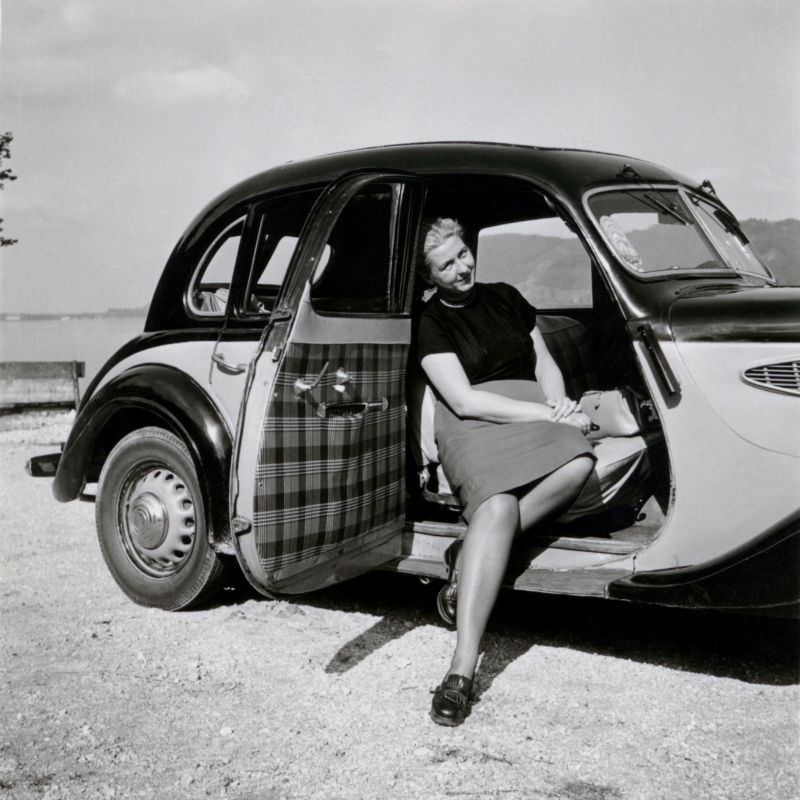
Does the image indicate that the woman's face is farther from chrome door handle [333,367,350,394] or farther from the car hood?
the car hood

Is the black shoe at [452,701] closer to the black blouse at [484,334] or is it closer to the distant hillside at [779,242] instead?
the black blouse at [484,334]

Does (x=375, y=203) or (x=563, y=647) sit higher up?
(x=375, y=203)

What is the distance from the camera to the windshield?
13.1 ft

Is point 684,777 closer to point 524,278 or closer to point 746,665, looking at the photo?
point 746,665

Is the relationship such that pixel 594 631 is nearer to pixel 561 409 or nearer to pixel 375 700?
pixel 561 409

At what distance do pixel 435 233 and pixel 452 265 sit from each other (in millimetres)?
153

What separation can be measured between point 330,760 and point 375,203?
228 centimetres

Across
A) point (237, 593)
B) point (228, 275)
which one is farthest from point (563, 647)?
point (228, 275)

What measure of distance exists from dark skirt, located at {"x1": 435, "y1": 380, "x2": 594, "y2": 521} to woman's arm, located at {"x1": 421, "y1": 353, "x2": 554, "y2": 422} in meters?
0.04

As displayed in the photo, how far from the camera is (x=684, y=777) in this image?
2893 mm

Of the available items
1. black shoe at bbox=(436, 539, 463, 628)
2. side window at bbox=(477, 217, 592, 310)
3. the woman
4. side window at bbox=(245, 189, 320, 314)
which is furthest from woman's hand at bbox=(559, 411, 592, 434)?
side window at bbox=(245, 189, 320, 314)

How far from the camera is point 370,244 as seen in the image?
13.7 feet

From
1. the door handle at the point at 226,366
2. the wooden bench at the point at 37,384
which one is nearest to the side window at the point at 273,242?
the door handle at the point at 226,366

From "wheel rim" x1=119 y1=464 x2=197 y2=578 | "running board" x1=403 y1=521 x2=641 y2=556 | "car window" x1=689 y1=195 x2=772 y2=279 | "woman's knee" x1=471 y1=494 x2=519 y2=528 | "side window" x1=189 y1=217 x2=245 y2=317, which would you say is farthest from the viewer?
"side window" x1=189 y1=217 x2=245 y2=317
